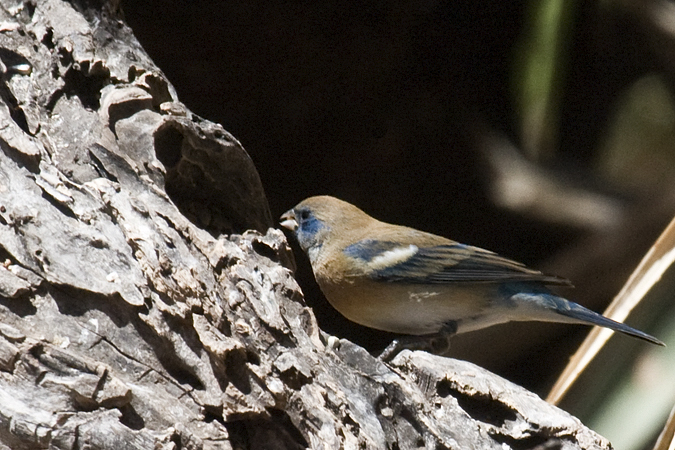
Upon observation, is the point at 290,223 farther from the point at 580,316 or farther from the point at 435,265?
the point at 580,316

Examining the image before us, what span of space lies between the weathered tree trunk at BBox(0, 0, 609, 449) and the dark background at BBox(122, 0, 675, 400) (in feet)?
7.01

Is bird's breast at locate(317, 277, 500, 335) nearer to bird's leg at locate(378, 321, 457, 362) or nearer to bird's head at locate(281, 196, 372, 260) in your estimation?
bird's leg at locate(378, 321, 457, 362)

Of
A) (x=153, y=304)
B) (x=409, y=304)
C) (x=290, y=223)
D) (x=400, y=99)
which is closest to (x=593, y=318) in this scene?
(x=409, y=304)

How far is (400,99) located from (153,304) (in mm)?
3722

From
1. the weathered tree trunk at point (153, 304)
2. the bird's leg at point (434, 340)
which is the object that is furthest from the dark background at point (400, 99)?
the weathered tree trunk at point (153, 304)

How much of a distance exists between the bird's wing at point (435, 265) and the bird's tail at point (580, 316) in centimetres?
10

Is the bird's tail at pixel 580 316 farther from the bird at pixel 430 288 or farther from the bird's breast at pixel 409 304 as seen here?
the bird's breast at pixel 409 304

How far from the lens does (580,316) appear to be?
3.80m

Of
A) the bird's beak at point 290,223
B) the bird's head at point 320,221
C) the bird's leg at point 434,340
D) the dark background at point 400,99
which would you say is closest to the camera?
the bird's leg at point 434,340

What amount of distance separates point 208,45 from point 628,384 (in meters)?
3.52

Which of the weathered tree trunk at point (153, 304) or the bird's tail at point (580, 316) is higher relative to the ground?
the bird's tail at point (580, 316)

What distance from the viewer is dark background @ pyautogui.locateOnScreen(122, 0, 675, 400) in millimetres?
5379

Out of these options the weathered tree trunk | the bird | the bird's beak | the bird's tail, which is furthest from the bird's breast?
the weathered tree trunk

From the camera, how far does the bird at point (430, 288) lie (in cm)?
391
